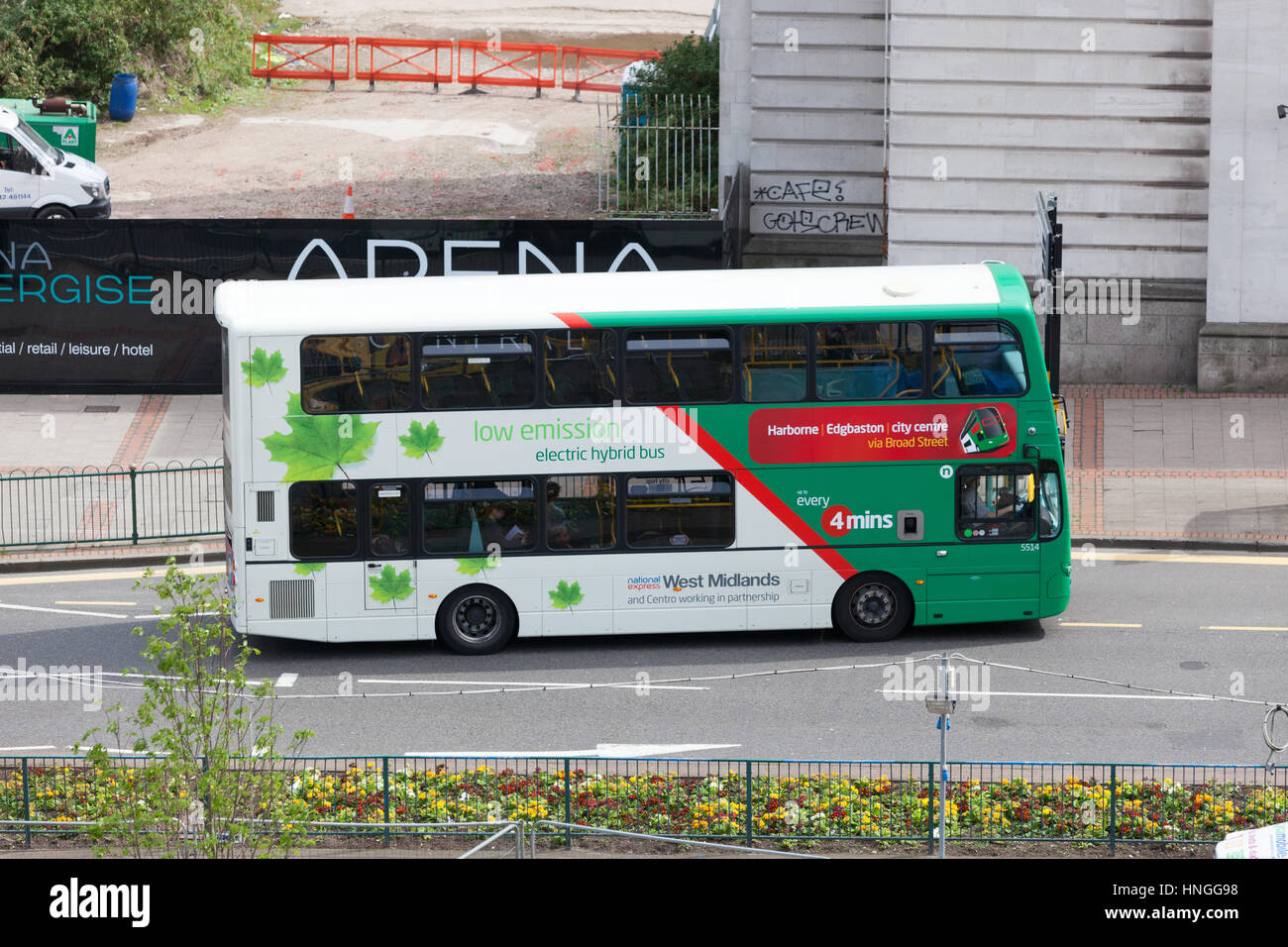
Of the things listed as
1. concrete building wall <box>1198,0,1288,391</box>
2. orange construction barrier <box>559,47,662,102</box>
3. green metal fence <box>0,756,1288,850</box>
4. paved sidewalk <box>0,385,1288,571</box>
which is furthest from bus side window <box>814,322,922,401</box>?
orange construction barrier <box>559,47,662,102</box>

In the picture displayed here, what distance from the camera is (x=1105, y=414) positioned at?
26594 millimetres

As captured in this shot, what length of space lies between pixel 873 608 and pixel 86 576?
32.1 ft

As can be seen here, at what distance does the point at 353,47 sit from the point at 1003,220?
23.4 metres

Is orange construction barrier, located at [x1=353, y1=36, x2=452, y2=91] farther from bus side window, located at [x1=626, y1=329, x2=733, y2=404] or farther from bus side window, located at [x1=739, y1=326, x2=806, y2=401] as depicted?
bus side window, located at [x1=739, y1=326, x2=806, y2=401]

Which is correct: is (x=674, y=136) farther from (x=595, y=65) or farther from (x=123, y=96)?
(x=123, y=96)

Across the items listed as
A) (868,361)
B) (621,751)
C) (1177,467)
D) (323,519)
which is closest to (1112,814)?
(621,751)

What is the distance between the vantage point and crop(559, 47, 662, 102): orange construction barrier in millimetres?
43375

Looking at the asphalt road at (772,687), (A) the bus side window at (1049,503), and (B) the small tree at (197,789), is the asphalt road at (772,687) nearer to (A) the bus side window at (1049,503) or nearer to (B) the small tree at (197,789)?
(A) the bus side window at (1049,503)

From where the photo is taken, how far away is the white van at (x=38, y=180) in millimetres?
30312

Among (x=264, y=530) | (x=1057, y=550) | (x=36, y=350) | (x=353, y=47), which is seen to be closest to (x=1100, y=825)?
(x=1057, y=550)

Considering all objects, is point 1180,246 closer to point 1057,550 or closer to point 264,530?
point 1057,550

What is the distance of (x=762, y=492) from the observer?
57.3ft

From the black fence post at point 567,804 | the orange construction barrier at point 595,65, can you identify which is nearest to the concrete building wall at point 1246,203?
the black fence post at point 567,804

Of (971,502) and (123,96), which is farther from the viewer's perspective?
(123,96)
